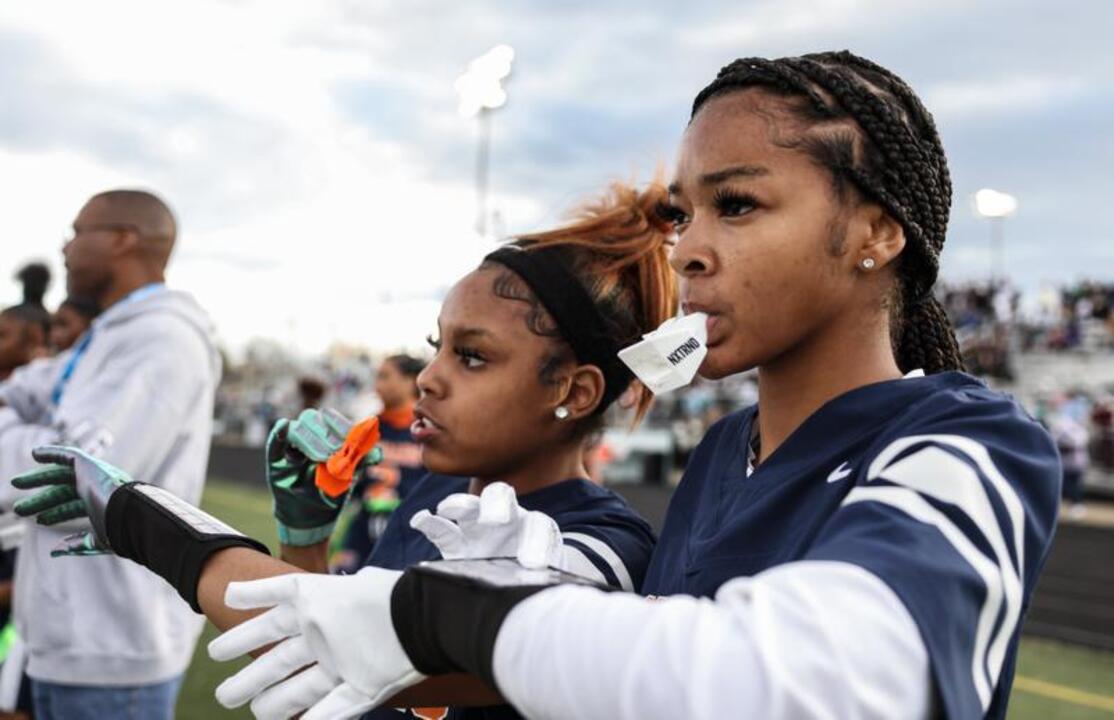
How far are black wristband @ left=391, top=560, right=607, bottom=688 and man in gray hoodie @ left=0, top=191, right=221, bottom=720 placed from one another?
1742 millimetres

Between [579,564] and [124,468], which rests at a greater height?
[579,564]

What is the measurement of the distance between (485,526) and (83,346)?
2141mm

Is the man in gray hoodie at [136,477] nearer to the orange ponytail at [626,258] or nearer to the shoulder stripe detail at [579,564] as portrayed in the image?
the orange ponytail at [626,258]

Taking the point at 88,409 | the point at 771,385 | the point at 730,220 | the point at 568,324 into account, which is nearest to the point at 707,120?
the point at 730,220

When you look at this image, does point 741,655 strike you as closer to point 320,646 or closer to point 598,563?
point 320,646

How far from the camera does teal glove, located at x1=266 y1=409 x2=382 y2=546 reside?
168 centimetres

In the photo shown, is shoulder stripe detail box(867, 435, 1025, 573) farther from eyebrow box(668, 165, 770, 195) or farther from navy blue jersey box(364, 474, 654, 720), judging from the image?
navy blue jersey box(364, 474, 654, 720)

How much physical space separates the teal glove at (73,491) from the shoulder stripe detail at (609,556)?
663 millimetres

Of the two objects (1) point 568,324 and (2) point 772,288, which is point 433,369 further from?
(2) point 772,288

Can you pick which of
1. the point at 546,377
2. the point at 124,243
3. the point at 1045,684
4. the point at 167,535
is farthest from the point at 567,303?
the point at 1045,684

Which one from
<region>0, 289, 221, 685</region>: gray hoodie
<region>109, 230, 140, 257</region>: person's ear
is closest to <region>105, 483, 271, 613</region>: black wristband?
<region>0, 289, 221, 685</region>: gray hoodie

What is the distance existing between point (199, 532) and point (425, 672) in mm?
441

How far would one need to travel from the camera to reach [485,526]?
1161 mm

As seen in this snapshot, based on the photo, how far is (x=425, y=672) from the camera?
0.93 metres
